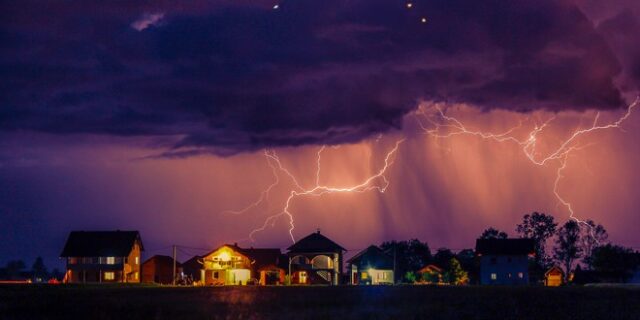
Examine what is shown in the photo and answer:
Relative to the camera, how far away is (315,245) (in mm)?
124312

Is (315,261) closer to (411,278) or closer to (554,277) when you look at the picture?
(411,278)

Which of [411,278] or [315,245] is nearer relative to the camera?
[411,278]

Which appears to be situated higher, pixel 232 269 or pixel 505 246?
pixel 505 246

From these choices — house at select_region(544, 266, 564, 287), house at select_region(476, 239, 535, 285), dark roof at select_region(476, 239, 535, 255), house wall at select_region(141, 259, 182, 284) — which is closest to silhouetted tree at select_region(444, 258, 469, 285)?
house at select_region(476, 239, 535, 285)

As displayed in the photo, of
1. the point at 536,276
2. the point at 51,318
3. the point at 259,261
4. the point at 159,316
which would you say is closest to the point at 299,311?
the point at 159,316

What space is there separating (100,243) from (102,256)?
2.29 metres

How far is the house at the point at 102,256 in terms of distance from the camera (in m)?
114

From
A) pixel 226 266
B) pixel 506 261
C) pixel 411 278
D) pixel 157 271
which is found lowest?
pixel 411 278

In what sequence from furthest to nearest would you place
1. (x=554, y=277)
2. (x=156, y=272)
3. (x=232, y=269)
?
(x=554, y=277) < (x=156, y=272) < (x=232, y=269)

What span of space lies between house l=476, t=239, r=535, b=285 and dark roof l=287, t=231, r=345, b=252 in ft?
64.5

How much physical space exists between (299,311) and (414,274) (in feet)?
288

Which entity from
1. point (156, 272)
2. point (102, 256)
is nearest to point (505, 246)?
point (156, 272)

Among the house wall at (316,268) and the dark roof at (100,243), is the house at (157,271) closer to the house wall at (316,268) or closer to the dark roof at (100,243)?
the dark roof at (100,243)

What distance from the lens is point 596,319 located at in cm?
3250
